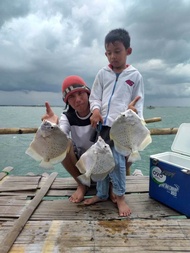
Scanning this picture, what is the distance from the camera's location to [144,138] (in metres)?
2.37

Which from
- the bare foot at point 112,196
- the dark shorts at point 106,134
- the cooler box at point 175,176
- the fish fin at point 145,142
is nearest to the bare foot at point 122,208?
the bare foot at point 112,196

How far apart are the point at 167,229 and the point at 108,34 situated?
7.71ft

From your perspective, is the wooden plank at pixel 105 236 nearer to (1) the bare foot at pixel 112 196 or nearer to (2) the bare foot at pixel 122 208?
(2) the bare foot at pixel 122 208

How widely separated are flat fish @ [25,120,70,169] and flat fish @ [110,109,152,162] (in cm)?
59

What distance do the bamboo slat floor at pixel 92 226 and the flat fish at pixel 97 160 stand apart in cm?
59

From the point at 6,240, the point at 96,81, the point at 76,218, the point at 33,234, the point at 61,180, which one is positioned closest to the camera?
the point at 6,240

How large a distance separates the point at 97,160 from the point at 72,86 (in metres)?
1.07

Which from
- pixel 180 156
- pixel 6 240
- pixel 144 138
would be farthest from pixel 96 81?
pixel 6 240

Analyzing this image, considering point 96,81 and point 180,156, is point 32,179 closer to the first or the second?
point 96,81

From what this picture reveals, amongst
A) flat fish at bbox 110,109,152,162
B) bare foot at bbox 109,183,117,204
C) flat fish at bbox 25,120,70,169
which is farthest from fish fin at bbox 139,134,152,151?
bare foot at bbox 109,183,117,204

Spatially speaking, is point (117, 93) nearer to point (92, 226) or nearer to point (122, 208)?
point (122, 208)

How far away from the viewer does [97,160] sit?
7.70 ft

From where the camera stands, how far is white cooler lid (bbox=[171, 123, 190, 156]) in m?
3.15

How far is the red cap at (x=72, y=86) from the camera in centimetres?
283
